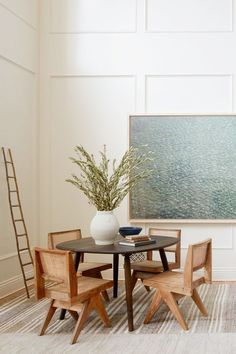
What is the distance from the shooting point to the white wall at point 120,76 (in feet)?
18.3

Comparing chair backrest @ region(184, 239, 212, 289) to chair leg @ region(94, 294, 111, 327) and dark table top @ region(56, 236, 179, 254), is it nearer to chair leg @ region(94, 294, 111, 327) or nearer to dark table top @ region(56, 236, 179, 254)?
dark table top @ region(56, 236, 179, 254)

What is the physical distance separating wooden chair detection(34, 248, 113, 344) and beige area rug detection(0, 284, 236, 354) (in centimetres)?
15

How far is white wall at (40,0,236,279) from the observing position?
5578mm

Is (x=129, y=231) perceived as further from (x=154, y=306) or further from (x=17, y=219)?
(x=17, y=219)

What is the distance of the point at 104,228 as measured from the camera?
3914mm

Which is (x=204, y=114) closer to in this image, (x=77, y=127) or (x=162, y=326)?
(x=77, y=127)

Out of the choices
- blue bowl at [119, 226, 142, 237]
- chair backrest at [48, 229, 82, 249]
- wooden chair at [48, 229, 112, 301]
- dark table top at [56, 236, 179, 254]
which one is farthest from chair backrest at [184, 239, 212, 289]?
chair backrest at [48, 229, 82, 249]

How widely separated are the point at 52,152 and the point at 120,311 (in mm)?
2387

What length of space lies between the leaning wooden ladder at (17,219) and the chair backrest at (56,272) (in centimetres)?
148

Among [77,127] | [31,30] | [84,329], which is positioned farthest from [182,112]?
[84,329]

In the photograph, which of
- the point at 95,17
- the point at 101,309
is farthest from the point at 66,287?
the point at 95,17

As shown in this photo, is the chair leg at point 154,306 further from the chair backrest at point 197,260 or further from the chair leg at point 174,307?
the chair backrest at point 197,260

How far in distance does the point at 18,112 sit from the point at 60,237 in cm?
173

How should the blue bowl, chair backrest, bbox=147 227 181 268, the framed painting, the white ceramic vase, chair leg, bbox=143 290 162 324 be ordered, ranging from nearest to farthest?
chair leg, bbox=143 290 162 324, the white ceramic vase, the blue bowl, chair backrest, bbox=147 227 181 268, the framed painting
